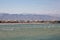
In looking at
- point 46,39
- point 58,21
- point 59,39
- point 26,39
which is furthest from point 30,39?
point 58,21

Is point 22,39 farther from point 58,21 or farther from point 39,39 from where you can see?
point 58,21

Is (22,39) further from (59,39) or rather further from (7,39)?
(59,39)

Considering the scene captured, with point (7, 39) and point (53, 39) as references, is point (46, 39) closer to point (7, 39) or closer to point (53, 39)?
point (53, 39)

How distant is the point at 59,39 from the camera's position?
1264 centimetres

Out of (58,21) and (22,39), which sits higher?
(22,39)

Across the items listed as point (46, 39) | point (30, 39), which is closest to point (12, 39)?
point (30, 39)

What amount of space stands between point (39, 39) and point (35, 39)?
30 cm

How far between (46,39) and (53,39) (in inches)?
20.8

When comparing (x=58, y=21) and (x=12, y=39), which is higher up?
(x=12, y=39)

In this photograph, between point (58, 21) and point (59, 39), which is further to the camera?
point (58, 21)

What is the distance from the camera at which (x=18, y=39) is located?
12.7 meters

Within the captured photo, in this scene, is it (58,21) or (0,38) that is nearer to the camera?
(0,38)

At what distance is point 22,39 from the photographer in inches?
503

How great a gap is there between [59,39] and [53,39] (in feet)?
1.49
